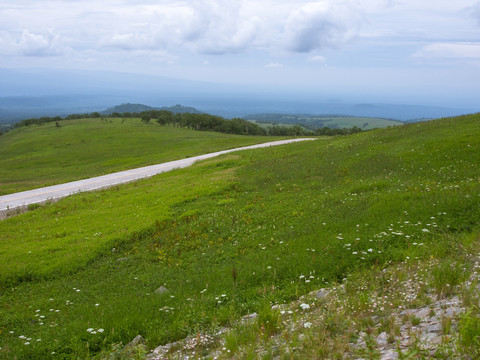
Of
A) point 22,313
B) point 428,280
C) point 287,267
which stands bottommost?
point 22,313

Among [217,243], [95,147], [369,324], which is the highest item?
[95,147]

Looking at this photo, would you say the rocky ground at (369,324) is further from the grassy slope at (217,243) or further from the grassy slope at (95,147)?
the grassy slope at (95,147)

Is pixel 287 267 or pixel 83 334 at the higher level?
pixel 287 267

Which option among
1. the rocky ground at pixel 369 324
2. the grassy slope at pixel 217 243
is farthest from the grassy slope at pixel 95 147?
the rocky ground at pixel 369 324

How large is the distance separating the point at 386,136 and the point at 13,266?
100 feet

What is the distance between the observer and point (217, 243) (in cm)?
1464

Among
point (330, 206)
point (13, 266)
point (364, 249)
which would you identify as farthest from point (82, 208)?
point (364, 249)

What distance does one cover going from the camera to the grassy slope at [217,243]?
909 cm

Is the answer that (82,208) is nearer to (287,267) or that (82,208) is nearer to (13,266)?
(13,266)

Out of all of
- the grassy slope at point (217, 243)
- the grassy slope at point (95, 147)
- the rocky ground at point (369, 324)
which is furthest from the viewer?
the grassy slope at point (95, 147)

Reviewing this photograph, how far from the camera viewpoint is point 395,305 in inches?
281

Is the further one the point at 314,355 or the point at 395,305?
the point at 395,305

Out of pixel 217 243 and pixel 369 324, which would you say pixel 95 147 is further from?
pixel 369 324

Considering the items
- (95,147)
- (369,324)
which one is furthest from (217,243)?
(95,147)
